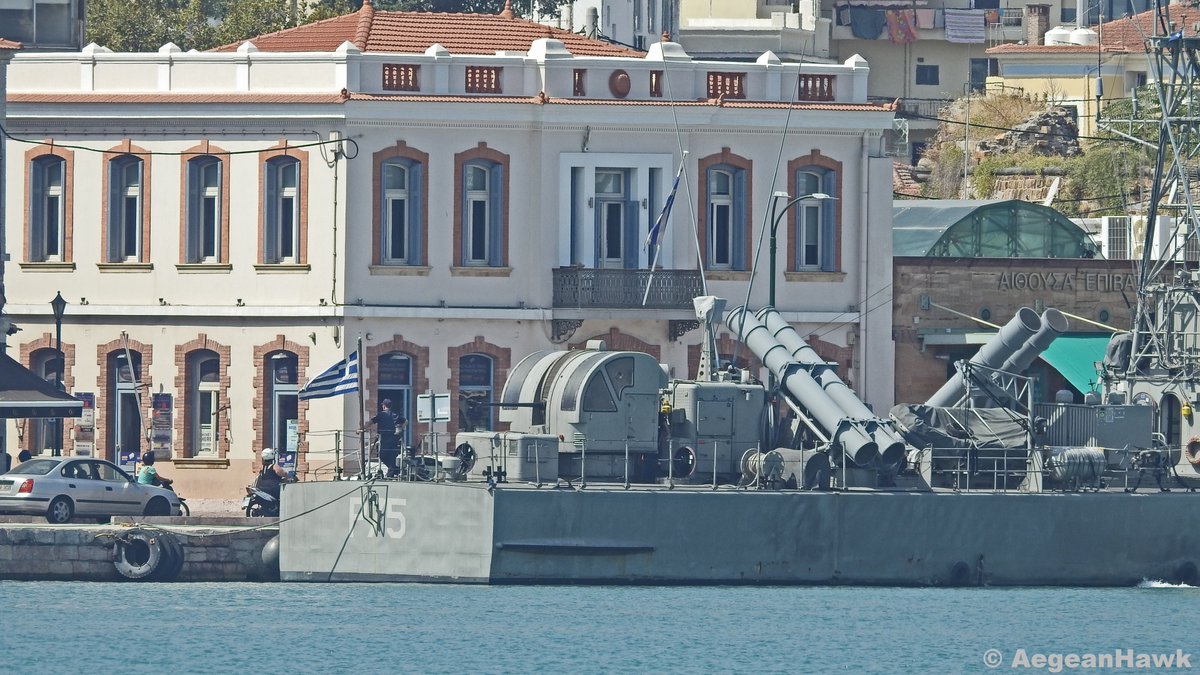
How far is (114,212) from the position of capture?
5784cm

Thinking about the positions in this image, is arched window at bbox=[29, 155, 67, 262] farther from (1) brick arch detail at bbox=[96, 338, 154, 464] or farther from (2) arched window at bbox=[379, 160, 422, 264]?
(2) arched window at bbox=[379, 160, 422, 264]

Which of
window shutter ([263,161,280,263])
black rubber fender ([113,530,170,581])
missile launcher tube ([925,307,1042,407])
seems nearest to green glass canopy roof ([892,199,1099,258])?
window shutter ([263,161,280,263])

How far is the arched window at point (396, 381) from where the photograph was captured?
56969mm

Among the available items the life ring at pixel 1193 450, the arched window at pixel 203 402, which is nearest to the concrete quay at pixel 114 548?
the arched window at pixel 203 402

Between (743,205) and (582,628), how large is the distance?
1673 cm

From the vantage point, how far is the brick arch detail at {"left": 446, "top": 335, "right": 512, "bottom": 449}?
2256 inches

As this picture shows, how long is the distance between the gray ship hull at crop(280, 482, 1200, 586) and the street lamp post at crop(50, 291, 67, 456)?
24.7 ft

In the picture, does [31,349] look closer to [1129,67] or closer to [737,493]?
[737,493]

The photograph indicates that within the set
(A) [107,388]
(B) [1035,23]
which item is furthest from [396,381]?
(B) [1035,23]

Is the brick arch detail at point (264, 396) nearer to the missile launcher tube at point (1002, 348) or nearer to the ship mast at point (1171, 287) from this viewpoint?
the missile launcher tube at point (1002, 348)

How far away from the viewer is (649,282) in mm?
57469

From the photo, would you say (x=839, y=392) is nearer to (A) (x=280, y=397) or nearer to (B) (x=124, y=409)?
(A) (x=280, y=397)

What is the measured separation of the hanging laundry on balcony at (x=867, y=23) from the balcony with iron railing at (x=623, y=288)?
48.9m

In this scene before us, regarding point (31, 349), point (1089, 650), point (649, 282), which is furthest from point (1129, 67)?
point (1089, 650)
